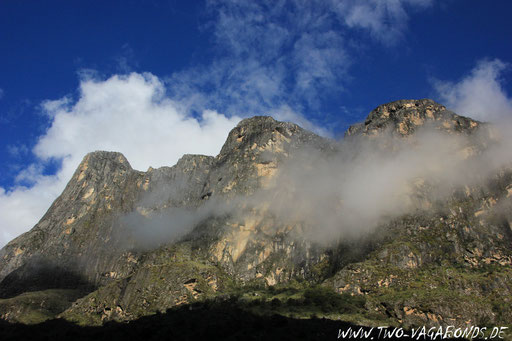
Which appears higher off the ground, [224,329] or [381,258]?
[381,258]

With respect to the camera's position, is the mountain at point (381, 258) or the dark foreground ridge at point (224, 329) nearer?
the dark foreground ridge at point (224, 329)

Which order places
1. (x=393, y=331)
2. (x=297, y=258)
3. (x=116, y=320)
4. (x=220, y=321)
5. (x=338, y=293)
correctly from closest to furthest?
(x=393, y=331) → (x=220, y=321) → (x=338, y=293) → (x=116, y=320) → (x=297, y=258)

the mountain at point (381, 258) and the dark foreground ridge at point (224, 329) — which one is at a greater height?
the mountain at point (381, 258)

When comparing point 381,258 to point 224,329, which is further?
point 381,258


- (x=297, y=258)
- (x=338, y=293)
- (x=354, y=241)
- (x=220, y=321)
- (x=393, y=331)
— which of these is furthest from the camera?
(x=297, y=258)

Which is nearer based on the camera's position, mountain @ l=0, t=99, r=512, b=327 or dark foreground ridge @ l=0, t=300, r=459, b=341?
dark foreground ridge @ l=0, t=300, r=459, b=341

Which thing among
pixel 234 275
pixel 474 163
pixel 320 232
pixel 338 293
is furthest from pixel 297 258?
pixel 474 163

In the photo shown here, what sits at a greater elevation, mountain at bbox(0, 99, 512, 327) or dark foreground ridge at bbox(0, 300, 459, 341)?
mountain at bbox(0, 99, 512, 327)

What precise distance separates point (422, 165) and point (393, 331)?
101281mm

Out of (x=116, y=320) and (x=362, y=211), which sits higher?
(x=362, y=211)

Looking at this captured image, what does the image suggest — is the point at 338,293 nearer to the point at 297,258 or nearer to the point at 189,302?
the point at 297,258

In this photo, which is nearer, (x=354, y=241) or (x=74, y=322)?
(x=74, y=322)

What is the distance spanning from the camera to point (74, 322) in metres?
158

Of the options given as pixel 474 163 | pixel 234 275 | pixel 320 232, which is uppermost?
pixel 474 163
